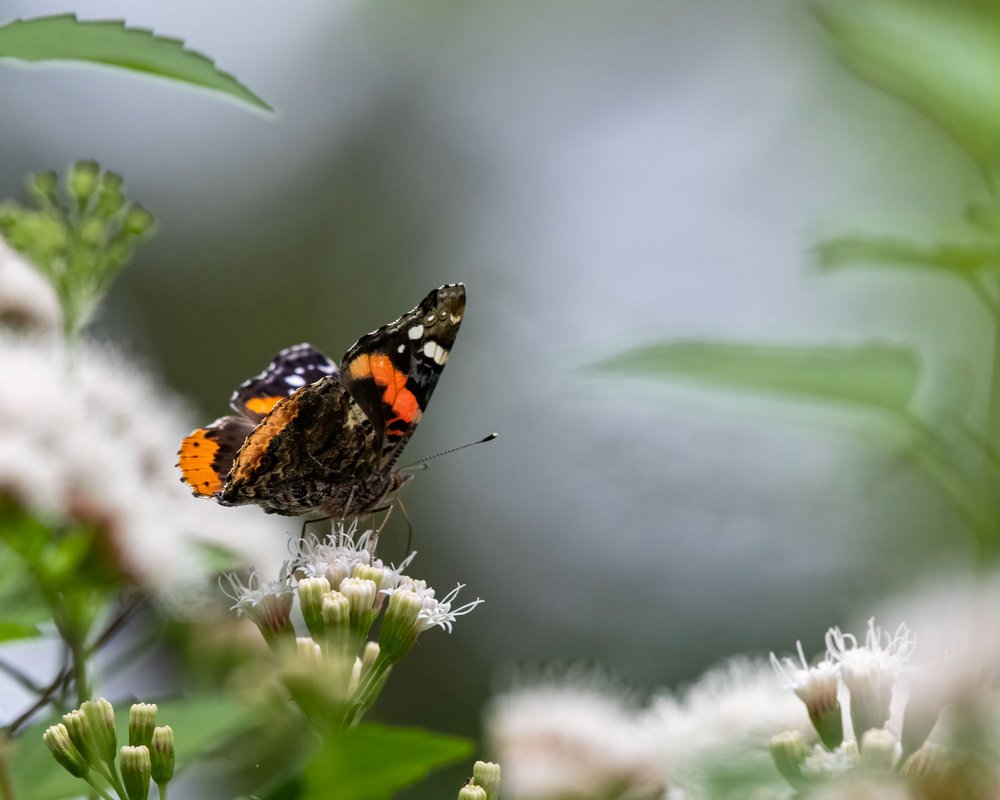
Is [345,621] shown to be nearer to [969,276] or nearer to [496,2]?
[969,276]

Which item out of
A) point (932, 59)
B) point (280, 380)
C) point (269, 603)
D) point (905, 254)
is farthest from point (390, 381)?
point (932, 59)

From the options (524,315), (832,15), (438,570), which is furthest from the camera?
(438,570)

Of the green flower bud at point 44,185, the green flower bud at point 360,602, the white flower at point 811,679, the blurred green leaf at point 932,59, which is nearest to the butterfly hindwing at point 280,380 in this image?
the green flower bud at point 44,185

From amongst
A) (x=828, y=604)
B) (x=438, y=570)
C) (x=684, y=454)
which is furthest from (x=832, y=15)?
(x=438, y=570)

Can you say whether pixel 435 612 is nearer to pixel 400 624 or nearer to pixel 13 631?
pixel 400 624

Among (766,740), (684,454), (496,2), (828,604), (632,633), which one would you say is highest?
(496,2)

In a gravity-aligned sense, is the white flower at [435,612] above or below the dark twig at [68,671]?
above

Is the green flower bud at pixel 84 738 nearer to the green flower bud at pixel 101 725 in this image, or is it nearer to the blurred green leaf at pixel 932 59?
the green flower bud at pixel 101 725
